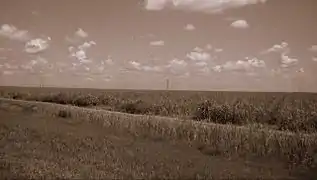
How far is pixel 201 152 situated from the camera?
528 cm

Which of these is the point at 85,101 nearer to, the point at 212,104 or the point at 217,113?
the point at 212,104

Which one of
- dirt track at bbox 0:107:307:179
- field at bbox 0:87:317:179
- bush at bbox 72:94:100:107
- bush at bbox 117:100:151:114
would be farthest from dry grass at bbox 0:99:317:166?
bush at bbox 72:94:100:107

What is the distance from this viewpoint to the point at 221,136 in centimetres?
616

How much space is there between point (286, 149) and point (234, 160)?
0.81m

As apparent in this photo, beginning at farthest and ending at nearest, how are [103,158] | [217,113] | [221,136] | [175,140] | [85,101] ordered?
[85,101], [217,113], [221,136], [175,140], [103,158]

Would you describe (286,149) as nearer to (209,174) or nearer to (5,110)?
(209,174)

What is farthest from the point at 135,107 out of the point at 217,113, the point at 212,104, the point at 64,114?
the point at 217,113

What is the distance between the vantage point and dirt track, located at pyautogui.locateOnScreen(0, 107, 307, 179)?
4.32 metres

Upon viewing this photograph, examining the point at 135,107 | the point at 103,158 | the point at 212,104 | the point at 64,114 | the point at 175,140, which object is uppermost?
the point at 212,104

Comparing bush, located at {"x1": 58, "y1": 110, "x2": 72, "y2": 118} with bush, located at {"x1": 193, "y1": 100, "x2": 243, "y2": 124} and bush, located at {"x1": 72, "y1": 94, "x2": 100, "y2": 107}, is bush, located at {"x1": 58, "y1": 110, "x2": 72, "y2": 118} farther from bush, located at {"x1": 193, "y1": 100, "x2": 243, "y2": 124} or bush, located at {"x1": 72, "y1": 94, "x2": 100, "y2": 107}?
bush, located at {"x1": 193, "y1": 100, "x2": 243, "y2": 124}

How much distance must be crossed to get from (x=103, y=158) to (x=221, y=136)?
2.19 m

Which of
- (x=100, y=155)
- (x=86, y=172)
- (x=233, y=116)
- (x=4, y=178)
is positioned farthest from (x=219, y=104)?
(x=4, y=178)

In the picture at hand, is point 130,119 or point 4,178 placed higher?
point 130,119

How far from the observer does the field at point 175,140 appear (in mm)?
4441
